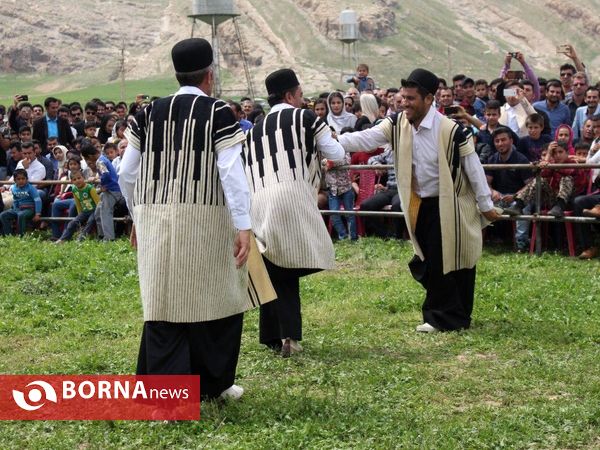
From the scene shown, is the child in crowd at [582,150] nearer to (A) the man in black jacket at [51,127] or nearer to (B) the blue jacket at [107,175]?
(B) the blue jacket at [107,175]

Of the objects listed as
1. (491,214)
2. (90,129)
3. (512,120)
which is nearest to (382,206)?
(512,120)

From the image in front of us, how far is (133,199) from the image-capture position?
21.1 ft

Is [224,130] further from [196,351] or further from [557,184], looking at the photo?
[557,184]

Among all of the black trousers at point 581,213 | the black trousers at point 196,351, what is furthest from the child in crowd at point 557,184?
the black trousers at point 196,351

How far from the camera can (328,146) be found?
7.91 metres

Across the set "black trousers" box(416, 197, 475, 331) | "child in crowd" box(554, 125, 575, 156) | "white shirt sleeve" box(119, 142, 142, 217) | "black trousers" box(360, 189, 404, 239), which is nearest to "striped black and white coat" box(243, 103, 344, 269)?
"black trousers" box(416, 197, 475, 331)

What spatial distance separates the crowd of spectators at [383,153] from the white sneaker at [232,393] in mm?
3303

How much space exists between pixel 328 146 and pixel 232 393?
2144mm

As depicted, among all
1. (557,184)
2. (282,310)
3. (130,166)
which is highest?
(130,166)

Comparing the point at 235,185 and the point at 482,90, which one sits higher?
the point at 482,90

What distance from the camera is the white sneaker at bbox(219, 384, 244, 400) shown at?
6543 millimetres

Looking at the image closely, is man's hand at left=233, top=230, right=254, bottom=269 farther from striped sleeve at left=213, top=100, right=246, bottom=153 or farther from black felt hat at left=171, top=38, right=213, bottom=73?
black felt hat at left=171, top=38, right=213, bottom=73

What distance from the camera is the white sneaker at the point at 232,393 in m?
6.54

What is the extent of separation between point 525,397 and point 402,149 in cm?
257
